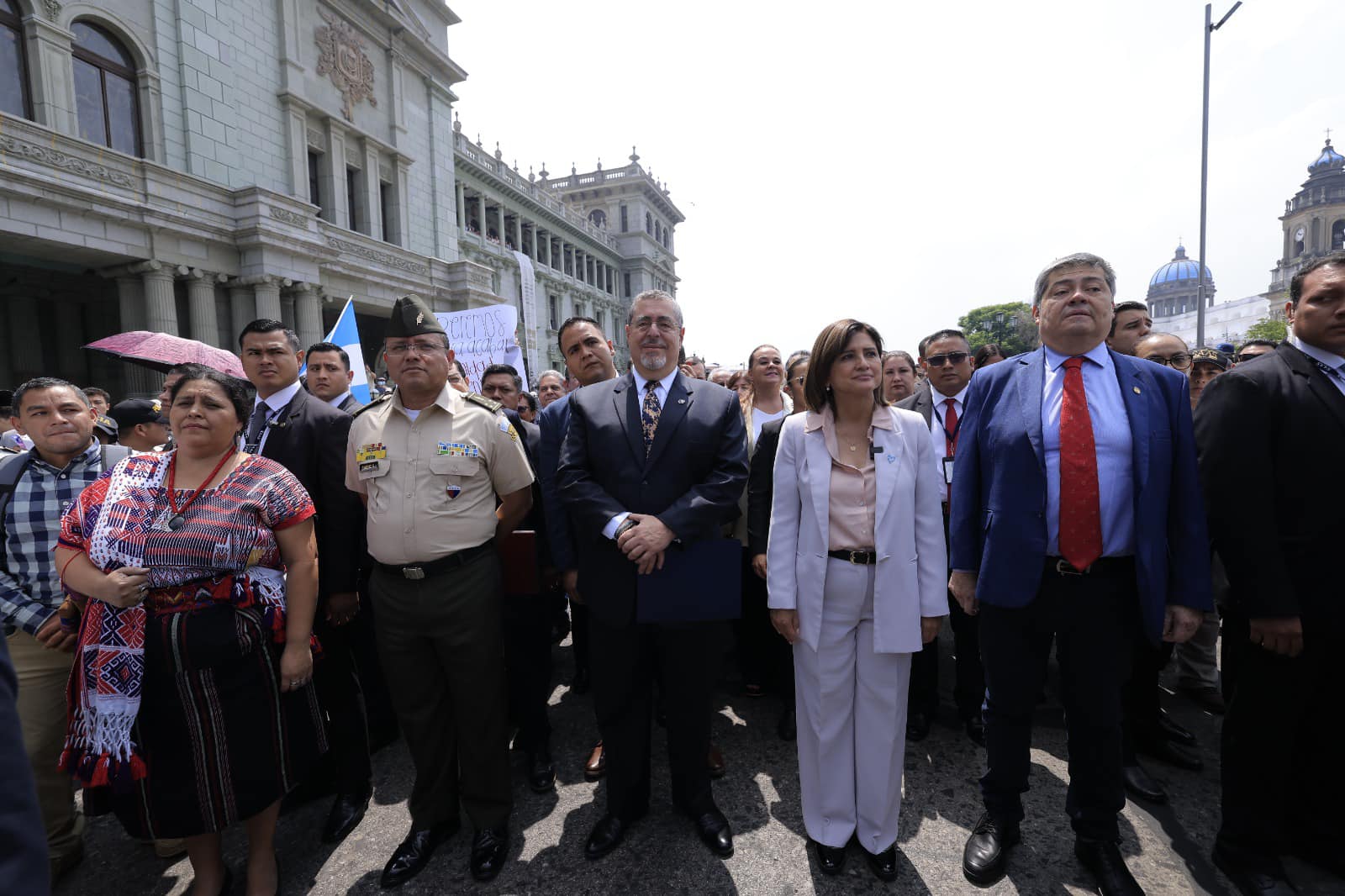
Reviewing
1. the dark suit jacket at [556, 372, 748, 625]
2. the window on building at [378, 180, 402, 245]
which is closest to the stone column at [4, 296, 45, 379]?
the window on building at [378, 180, 402, 245]

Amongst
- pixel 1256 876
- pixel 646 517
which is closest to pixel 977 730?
pixel 1256 876

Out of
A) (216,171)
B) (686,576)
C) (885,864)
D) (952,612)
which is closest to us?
(885,864)

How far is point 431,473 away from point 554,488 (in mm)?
602

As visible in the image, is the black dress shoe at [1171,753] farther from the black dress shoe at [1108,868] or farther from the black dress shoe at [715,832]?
the black dress shoe at [715,832]

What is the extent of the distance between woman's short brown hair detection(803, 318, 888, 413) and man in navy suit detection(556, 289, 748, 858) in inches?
14.7

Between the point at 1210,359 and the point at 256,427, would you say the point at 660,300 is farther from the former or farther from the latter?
the point at 1210,359

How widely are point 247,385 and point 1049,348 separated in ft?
11.6

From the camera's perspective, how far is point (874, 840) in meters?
2.58

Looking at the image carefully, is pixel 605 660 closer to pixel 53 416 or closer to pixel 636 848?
pixel 636 848

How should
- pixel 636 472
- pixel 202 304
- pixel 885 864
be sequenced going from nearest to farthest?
pixel 885 864, pixel 636 472, pixel 202 304

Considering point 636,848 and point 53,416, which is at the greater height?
point 53,416

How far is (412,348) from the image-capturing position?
2777mm

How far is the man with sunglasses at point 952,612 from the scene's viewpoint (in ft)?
12.0

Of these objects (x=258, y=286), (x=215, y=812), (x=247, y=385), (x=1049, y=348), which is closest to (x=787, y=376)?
(x=1049, y=348)
